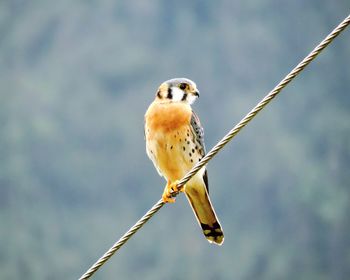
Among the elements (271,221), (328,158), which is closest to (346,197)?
(328,158)

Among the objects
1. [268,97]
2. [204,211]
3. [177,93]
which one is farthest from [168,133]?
[268,97]

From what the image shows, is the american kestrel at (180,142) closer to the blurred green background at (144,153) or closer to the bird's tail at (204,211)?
the bird's tail at (204,211)

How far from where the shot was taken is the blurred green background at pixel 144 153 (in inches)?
1351

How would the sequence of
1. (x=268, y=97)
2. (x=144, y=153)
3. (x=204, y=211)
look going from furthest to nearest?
1. (x=144, y=153)
2. (x=204, y=211)
3. (x=268, y=97)

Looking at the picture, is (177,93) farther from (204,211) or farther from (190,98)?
(204,211)

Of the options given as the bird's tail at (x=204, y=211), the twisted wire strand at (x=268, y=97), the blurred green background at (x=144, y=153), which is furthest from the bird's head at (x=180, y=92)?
the blurred green background at (x=144, y=153)

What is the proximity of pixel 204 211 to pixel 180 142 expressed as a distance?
47 cm

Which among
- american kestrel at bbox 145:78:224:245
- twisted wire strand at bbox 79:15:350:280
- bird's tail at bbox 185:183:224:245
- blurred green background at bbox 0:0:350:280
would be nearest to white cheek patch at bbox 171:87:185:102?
american kestrel at bbox 145:78:224:245

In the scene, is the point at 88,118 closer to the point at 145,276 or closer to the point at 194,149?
the point at 145,276

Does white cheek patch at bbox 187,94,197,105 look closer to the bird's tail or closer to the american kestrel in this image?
the american kestrel

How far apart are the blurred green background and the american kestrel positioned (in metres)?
27.0

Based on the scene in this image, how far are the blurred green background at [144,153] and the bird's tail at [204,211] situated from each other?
27.0 metres

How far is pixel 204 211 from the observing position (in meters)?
4.76

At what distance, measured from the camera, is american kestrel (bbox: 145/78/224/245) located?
4660 mm
